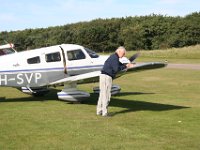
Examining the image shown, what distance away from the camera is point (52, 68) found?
53.9 feet

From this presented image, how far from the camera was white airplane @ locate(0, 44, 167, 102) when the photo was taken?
15930mm

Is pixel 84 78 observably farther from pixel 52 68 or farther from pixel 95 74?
pixel 52 68

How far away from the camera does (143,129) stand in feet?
36.6

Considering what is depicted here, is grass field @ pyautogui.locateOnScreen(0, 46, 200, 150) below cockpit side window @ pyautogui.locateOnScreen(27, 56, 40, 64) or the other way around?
below

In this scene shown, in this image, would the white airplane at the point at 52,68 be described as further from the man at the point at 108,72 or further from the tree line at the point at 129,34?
the tree line at the point at 129,34

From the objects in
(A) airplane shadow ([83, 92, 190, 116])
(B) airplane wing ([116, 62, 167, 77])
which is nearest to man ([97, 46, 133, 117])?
(B) airplane wing ([116, 62, 167, 77])

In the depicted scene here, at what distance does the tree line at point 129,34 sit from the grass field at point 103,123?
194 ft

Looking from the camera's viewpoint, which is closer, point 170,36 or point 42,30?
point 170,36

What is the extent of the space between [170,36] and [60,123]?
225ft

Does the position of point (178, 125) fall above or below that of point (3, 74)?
below

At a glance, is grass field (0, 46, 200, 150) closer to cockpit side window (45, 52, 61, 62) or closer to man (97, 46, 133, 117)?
man (97, 46, 133, 117)

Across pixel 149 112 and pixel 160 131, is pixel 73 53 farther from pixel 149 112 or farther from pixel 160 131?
pixel 160 131

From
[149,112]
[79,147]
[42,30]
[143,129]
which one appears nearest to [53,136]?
[79,147]

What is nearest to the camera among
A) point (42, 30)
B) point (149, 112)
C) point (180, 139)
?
point (180, 139)
